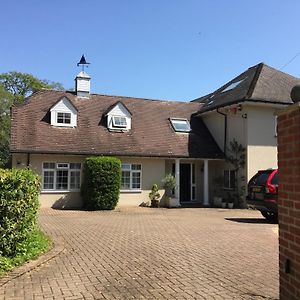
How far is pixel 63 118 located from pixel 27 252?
1449 centimetres

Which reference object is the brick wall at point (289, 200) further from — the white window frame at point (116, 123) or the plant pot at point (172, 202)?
the white window frame at point (116, 123)

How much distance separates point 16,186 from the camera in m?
7.32

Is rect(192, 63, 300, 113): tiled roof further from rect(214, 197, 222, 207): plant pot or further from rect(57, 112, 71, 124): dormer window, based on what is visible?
rect(57, 112, 71, 124): dormer window

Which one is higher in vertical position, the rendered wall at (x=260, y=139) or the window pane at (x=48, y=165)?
the rendered wall at (x=260, y=139)

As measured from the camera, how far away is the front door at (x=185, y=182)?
75.8 feet

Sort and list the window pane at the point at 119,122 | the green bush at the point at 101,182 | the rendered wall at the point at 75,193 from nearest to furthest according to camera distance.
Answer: the green bush at the point at 101,182 < the rendered wall at the point at 75,193 < the window pane at the point at 119,122

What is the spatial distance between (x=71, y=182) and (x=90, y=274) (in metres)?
14.2

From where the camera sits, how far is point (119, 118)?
22578mm

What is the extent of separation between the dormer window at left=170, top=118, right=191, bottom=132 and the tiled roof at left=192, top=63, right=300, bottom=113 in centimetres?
128

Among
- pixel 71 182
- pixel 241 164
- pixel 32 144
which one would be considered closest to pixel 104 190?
pixel 71 182

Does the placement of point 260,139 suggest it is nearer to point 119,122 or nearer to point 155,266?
point 119,122

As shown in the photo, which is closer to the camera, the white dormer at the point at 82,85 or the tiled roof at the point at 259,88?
the tiled roof at the point at 259,88

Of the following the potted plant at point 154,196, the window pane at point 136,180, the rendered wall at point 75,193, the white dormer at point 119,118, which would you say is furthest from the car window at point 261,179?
the white dormer at point 119,118

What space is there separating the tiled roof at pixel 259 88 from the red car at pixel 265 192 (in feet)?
23.5
